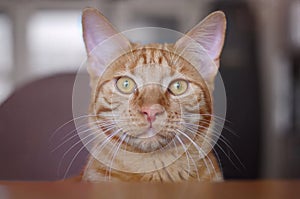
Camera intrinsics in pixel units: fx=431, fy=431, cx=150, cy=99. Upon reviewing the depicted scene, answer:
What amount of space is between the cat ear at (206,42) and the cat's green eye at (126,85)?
0.28 feet

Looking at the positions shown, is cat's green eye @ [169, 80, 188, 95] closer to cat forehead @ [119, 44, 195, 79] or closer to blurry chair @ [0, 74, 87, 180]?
cat forehead @ [119, 44, 195, 79]

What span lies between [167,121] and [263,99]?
0.55ft

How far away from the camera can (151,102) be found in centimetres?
60

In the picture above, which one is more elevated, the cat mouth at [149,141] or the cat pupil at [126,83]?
the cat pupil at [126,83]

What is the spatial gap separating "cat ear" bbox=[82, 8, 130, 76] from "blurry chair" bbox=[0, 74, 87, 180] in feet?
0.14

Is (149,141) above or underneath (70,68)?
underneath

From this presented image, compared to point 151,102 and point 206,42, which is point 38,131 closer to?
point 151,102

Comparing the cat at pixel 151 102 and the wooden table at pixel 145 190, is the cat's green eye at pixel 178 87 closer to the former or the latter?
the cat at pixel 151 102

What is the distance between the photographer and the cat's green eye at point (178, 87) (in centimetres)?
61

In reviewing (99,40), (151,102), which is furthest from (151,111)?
(99,40)

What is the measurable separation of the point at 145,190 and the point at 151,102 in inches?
4.8

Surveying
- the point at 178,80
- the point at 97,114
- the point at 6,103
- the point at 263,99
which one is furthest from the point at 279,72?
the point at 6,103

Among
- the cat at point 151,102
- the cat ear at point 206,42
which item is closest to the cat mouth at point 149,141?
the cat at point 151,102

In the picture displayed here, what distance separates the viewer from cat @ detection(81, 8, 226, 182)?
0.61 metres
